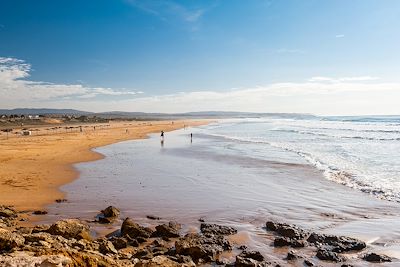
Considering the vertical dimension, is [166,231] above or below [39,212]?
above

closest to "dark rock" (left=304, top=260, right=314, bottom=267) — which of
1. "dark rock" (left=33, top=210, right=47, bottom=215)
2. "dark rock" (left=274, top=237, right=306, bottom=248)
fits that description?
"dark rock" (left=274, top=237, right=306, bottom=248)

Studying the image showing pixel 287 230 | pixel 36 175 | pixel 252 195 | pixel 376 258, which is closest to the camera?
pixel 376 258

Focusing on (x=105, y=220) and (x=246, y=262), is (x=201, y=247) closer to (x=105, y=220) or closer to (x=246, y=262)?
(x=246, y=262)

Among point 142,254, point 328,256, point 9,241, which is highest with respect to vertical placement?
point 9,241

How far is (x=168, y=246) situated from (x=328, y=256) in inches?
149

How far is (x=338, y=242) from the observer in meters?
9.10

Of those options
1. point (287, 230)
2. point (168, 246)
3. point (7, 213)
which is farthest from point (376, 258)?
point (7, 213)

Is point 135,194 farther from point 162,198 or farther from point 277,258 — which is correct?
point 277,258

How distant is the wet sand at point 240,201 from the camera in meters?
10.6

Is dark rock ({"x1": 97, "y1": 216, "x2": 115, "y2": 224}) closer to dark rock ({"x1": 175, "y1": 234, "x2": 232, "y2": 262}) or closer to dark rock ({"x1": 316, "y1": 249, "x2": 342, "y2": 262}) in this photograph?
dark rock ({"x1": 175, "y1": 234, "x2": 232, "y2": 262})

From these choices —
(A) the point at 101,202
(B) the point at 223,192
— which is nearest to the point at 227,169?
(B) the point at 223,192

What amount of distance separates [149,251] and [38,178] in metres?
12.1

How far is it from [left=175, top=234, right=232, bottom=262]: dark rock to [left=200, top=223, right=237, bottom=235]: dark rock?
782mm

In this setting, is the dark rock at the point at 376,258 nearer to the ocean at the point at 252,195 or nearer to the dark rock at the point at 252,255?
the ocean at the point at 252,195
